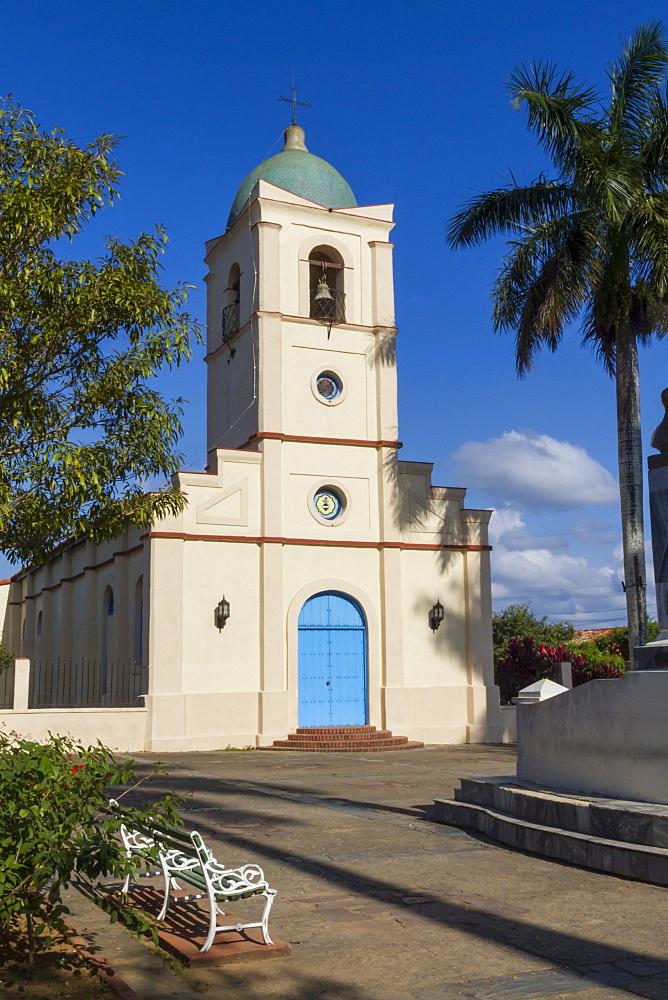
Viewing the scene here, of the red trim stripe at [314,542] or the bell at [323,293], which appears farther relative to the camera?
the bell at [323,293]

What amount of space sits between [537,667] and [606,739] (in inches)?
729

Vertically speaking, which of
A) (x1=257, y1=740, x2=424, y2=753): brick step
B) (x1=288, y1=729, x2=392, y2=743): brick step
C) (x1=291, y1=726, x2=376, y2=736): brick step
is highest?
(x1=291, y1=726, x2=376, y2=736): brick step

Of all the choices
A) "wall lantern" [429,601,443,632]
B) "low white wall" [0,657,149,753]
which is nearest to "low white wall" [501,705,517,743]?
"wall lantern" [429,601,443,632]

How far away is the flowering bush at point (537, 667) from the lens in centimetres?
2641

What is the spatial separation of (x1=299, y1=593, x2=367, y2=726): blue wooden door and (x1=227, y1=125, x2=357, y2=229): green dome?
33.4ft

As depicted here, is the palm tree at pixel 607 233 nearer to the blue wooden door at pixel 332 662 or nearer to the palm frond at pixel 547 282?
the palm frond at pixel 547 282

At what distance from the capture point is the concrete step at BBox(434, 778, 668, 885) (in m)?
7.96

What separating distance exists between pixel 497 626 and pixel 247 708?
23.7 metres

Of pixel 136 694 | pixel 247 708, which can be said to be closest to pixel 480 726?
pixel 247 708

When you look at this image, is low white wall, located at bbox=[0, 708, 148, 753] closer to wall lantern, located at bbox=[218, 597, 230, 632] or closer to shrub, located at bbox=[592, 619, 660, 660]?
wall lantern, located at bbox=[218, 597, 230, 632]

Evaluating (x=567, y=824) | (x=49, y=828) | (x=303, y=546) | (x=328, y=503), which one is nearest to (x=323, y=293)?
(x=328, y=503)

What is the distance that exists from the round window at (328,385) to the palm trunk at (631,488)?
7467 millimetres

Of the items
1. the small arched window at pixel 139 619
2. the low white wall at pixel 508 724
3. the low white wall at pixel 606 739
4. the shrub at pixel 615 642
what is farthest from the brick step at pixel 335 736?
the shrub at pixel 615 642

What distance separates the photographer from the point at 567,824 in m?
9.08
